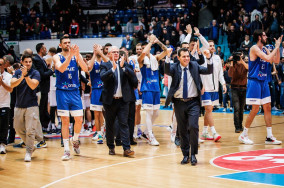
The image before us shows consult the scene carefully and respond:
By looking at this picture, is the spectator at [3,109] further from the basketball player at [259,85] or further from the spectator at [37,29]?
the spectator at [37,29]

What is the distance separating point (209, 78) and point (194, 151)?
3294mm

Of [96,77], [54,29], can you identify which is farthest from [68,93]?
[54,29]

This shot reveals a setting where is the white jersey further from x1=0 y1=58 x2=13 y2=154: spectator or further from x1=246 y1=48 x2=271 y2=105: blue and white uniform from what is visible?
x1=0 y1=58 x2=13 y2=154: spectator

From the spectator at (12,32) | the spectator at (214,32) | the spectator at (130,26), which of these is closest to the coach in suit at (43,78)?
the spectator at (214,32)

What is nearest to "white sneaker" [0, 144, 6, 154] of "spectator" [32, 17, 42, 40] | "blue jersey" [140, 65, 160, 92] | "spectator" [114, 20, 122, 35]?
"blue jersey" [140, 65, 160, 92]

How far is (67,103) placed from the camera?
8688mm

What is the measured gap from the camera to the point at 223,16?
21672 millimetres

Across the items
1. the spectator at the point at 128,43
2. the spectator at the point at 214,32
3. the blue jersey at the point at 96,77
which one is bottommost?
the blue jersey at the point at 96,77

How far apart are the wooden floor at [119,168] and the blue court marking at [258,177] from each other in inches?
8.1

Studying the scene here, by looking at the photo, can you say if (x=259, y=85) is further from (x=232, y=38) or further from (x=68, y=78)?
(x=232, y=38)

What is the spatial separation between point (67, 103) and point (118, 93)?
3.30 ft

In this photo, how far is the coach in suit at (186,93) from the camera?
7.93m

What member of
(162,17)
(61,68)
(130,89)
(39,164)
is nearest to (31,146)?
(39,164)

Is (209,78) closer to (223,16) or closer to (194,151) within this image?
(194,151)
